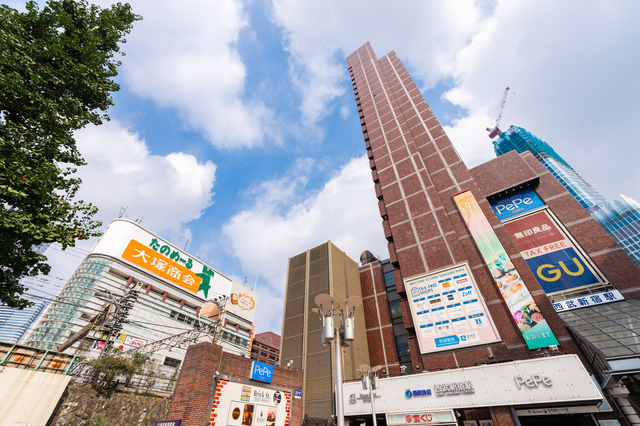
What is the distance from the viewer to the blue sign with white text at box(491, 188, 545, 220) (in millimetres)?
28206

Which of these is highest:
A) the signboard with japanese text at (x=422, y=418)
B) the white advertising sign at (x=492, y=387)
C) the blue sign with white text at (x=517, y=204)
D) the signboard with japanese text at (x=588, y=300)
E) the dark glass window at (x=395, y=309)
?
the blue sign with white text at (x=517, y=204)

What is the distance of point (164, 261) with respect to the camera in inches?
1981

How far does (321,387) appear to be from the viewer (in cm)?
2712

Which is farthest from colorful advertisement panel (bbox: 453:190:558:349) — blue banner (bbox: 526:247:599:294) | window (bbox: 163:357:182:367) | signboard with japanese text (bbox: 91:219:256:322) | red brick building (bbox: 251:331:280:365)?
red brick building (bbox: 251:331:280:365)

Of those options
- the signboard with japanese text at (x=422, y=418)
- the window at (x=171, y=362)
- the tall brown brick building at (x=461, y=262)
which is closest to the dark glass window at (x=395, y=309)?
the tall brown brick building at (x=461, y=262)

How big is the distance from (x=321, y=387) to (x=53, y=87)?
98.9 feet

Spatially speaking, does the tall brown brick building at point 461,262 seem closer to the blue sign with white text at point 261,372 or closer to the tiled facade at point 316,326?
the tiled facade at point 316,326

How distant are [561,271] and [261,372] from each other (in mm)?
26484

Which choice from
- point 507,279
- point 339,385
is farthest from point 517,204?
point 339,385

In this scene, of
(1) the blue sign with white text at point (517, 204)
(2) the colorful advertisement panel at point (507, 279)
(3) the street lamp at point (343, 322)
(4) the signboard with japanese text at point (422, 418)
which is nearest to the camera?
(3) the street lamp at point (343, 322)

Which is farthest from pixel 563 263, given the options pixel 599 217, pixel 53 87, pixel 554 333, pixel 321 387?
pixel 599 217

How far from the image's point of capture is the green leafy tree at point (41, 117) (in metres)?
9.66

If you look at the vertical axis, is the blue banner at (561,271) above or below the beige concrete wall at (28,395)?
above

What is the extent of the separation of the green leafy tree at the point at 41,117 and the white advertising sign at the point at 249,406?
11200 millimetres
